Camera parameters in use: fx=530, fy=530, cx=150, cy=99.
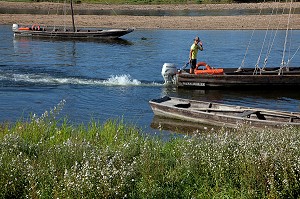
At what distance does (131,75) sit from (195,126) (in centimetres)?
1277

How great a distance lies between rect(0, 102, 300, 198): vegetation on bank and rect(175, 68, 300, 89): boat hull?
16.4 meters

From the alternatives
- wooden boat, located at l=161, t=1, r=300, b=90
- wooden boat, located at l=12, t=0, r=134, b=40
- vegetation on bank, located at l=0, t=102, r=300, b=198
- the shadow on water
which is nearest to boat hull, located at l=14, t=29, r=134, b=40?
wooden boat, located at l=12, t=0, r=134, b=40

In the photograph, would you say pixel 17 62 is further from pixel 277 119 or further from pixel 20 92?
pixel 277 119

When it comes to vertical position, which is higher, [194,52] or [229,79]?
[194,52]

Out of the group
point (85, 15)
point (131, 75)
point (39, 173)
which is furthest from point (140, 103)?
point (85, 15)

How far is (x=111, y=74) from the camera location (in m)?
32.4

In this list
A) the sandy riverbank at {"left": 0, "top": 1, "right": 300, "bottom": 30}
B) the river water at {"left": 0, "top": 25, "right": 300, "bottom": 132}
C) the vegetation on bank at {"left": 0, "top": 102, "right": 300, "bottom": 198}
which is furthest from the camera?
the sandy riverbank at {"left": 0, "top": 1, "right": 300, "bottom": 30}

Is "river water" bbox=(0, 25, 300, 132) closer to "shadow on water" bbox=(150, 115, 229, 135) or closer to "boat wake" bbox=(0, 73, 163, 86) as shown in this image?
"boat wake" bbox=(0, 73, 163, 86)

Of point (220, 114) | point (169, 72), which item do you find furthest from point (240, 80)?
point (220, 114)

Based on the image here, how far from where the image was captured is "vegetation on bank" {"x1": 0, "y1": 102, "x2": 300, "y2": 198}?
28.4 ft

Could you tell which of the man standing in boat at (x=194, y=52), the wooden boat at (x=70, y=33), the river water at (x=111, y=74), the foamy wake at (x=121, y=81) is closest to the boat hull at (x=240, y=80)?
the river water at (x=111, y=74)

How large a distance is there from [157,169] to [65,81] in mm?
20897

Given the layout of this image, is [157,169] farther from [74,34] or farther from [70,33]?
[70,33]

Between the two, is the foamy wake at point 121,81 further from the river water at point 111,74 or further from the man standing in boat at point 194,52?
the man standing in boat at point 194,52
